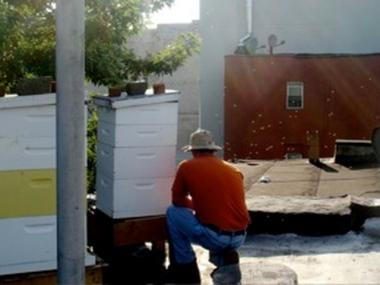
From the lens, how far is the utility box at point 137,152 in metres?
4.15

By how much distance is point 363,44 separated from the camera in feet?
59.3

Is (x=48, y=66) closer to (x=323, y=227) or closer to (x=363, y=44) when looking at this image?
(x=323, y=227)

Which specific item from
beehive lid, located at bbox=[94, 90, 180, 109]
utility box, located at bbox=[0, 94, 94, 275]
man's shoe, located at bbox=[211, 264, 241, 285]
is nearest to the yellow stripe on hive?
utility box, located at bbox=[0, 94, 94, 275]

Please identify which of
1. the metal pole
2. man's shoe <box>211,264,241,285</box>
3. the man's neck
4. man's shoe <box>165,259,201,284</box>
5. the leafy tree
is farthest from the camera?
the leafy tree

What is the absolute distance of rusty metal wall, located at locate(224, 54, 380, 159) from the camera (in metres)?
15.5

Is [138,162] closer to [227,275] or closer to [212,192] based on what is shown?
[212,192]

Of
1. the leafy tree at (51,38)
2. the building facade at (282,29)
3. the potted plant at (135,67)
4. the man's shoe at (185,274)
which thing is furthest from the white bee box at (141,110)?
the building facade at (282,29)

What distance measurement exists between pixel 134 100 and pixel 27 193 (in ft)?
3.04

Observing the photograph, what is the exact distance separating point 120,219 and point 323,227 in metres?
1.72

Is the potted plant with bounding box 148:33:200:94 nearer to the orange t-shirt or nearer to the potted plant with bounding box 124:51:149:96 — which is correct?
the potted plant with bounding box 124:51:149:96

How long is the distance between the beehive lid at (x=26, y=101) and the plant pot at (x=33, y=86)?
120 millimetres

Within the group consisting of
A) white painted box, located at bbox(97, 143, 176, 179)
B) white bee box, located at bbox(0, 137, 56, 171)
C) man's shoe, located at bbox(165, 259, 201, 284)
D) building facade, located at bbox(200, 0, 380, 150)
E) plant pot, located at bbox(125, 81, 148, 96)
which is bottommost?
man's shoe, located at bbox(165, 259, 201, 284)

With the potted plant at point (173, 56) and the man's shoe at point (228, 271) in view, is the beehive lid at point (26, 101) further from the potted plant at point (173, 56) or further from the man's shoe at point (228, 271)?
the potted plant at point (173, 56)

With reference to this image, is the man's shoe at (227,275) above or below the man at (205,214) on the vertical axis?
below
